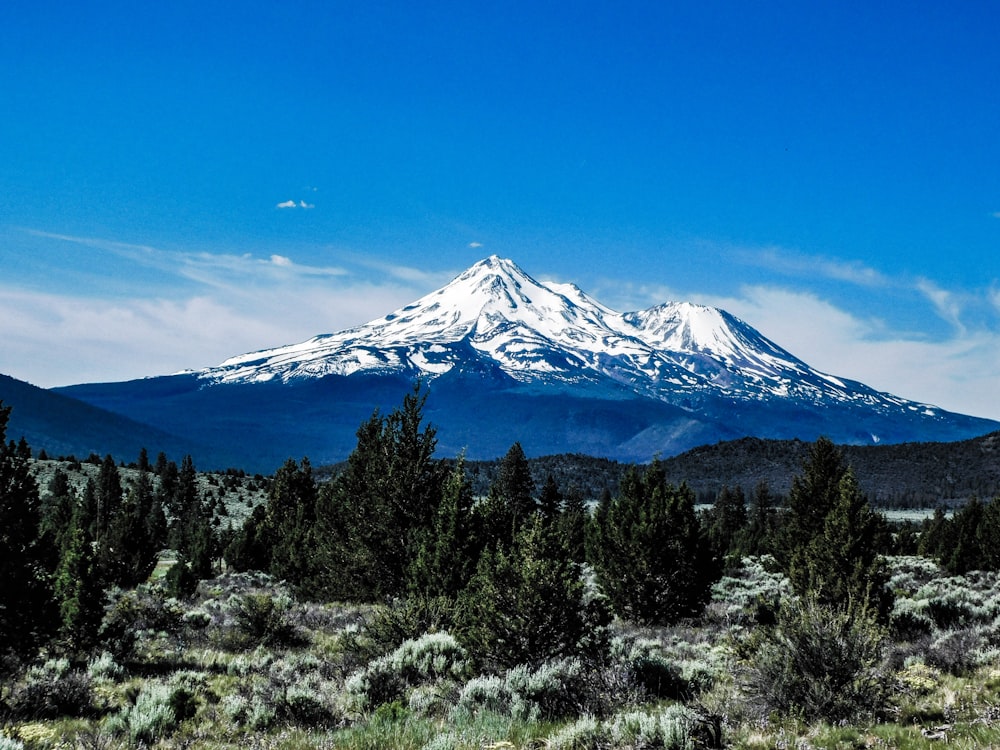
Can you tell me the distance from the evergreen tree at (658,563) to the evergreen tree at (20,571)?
50.1 feet

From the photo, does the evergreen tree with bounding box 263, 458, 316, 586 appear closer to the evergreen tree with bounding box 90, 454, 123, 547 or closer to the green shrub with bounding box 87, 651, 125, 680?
the green shrub with bounding box 87, 651, 125, 680

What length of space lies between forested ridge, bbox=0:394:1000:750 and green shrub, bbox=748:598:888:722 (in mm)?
26

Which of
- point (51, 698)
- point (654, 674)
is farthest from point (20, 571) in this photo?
point (654, 674)

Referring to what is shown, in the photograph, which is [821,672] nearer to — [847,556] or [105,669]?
[847,556]

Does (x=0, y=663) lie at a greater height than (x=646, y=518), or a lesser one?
lesser

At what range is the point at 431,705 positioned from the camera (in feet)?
31.6

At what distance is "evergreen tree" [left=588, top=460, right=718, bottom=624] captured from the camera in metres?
21.1

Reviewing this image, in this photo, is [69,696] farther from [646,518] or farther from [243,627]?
[646,518]

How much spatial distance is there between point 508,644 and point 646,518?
38.9 feet

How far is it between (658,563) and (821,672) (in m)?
13.1

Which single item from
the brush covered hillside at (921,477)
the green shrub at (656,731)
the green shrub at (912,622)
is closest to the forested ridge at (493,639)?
the green shrub at (656,731)

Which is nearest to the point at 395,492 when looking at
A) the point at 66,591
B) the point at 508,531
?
the point at 508,531

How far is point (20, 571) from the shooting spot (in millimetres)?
12852

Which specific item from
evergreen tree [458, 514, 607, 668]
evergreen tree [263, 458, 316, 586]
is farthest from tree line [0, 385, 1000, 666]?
evergreen tree [263, 458, 316, 586]
